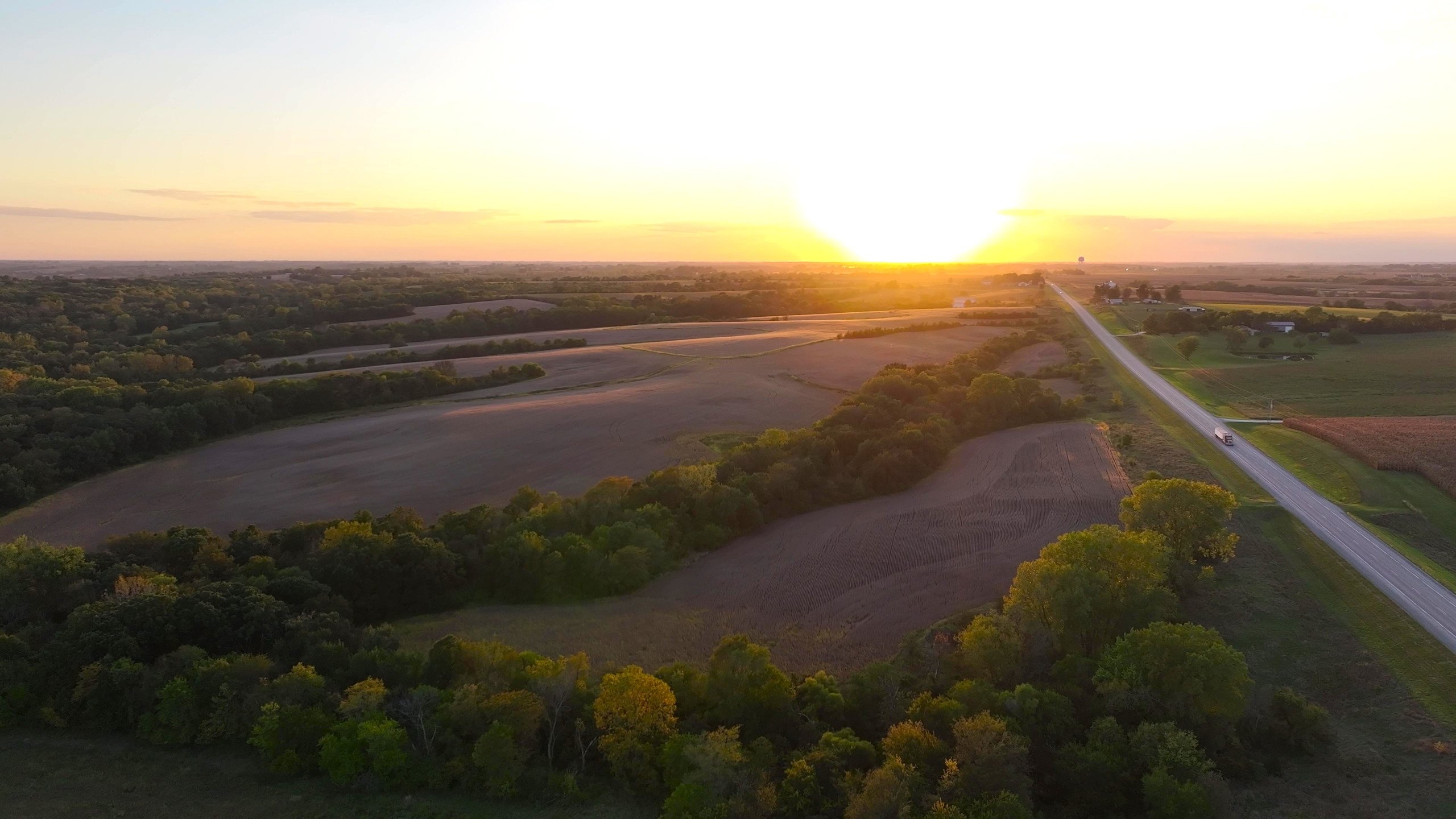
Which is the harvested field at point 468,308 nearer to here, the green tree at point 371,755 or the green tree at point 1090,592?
the green tree at point 371,755

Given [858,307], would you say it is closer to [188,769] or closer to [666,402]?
[666,402]

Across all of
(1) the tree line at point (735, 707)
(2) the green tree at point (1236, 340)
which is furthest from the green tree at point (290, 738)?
(2) the green tree at point (1236, 340)

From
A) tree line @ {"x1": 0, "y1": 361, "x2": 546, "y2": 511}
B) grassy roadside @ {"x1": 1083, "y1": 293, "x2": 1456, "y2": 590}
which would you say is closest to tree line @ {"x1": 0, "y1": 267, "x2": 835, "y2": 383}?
tree line @ {"x1": 0, "y1": 361, "x2": 546, "y2": 511}

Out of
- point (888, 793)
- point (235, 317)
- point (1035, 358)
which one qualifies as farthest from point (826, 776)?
→ point (235, 317)

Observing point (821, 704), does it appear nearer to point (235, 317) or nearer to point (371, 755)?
point (371, 755)

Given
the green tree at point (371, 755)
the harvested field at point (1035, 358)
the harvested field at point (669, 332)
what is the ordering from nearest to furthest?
the green tree at point (371, 755) → the harvested field at point (1035, 358) → the harvested field at point (669, 332)

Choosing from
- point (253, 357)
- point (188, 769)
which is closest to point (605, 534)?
point (188, 769)
